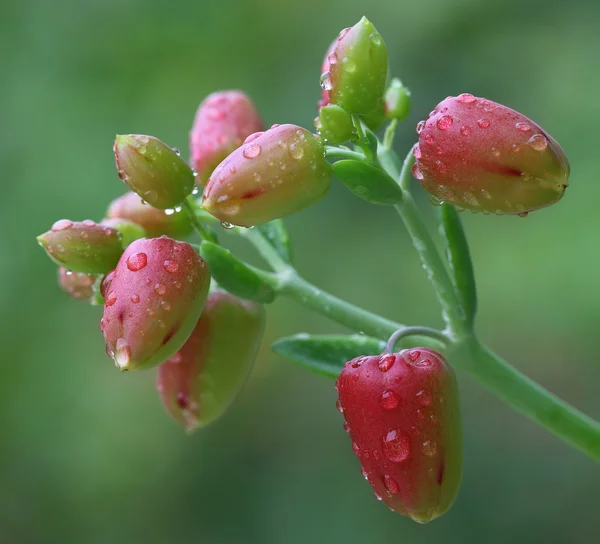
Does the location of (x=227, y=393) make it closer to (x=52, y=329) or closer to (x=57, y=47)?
(x=52, y=329)

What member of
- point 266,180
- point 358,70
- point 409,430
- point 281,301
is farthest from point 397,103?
point 281,301

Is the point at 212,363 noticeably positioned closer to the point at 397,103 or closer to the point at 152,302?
the point at 152,302

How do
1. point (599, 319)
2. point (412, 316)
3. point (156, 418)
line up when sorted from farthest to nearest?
point (156, 418), point (412, 316), point (599, 319)

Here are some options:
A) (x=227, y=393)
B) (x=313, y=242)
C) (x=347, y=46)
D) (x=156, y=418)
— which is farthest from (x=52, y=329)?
(x=347, y=46)

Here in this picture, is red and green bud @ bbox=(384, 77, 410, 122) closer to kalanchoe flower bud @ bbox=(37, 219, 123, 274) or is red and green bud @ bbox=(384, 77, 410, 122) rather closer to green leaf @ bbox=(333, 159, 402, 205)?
green leaf @ bbox=(333, 159, 402, 205)

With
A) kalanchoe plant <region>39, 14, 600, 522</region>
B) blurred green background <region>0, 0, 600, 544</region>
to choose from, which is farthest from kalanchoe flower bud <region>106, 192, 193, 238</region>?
blurred green background <region>0, 0, 600, 544</region>

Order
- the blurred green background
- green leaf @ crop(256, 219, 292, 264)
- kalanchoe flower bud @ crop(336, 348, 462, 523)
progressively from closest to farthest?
kalanchoe flower bud @ crop(336, 348, 462, 523)
green leaf @ crop(256, 219, 292, 264)
the blurred green background
